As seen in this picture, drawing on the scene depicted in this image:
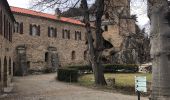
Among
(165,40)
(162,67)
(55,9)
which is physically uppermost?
(55,9)

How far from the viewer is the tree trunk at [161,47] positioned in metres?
11.4

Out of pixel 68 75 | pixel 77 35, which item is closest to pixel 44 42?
pixel 77 35

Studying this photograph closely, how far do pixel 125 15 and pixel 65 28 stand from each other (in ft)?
71.8

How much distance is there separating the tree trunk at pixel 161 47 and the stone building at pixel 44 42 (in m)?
30.2

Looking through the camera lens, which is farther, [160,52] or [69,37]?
[69,37]

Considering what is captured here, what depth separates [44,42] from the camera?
160ft

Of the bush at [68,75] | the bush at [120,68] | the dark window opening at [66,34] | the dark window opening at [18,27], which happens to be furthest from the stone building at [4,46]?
the dark window opening at [66,34]

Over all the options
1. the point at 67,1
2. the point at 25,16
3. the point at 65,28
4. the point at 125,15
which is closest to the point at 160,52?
the point at 67,1

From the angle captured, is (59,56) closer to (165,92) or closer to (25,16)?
(25,16)

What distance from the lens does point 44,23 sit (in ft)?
160

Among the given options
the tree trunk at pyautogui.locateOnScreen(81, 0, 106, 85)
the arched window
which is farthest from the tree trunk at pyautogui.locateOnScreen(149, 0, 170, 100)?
the arched window

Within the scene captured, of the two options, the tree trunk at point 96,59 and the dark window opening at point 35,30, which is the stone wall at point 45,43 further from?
the tree trunk at point 96,59

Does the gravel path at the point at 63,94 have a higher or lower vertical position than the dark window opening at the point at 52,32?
lower

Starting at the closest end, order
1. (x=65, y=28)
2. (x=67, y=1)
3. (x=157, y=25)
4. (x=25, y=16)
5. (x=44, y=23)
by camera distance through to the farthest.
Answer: (x=157, y=25), (x=67, y=1), (x=25, y=16), (x=44, y=23), (x=65, y=28)
